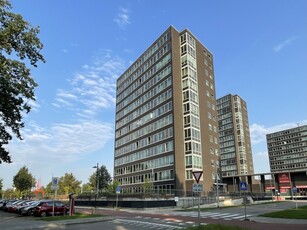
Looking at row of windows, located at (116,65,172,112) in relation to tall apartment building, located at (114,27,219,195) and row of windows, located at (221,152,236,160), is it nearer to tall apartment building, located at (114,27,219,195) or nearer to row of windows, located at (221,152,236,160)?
tall apartment building, located at (114,27,219,195)

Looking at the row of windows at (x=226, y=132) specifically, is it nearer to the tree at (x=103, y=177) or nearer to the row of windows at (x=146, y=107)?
the row of windows at (x=146, y=107)

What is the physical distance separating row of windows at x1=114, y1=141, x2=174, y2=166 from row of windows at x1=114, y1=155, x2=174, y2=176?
1.49 m

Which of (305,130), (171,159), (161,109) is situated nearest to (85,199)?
(171,159)

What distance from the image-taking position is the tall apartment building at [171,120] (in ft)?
203

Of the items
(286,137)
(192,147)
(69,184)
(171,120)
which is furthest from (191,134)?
(286,137)

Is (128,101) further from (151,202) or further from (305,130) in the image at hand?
(305,130)

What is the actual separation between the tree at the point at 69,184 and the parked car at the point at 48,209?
71.4 metres

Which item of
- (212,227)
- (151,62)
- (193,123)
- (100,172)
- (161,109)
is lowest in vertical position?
(212,227)

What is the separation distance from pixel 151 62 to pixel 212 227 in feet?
223

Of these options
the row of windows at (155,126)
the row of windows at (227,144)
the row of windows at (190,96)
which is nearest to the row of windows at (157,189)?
the row of windows at (155,126)

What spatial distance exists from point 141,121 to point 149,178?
54.0 feet

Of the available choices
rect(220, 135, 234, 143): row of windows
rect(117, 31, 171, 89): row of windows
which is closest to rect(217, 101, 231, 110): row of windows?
rect(220, 135, 234, 143): row of windows

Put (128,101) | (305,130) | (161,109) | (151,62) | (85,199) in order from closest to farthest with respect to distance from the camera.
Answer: (85,199) → (161,109) → (151,62) → (128,101) → (305,130)

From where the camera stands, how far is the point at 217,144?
72.4 metres
